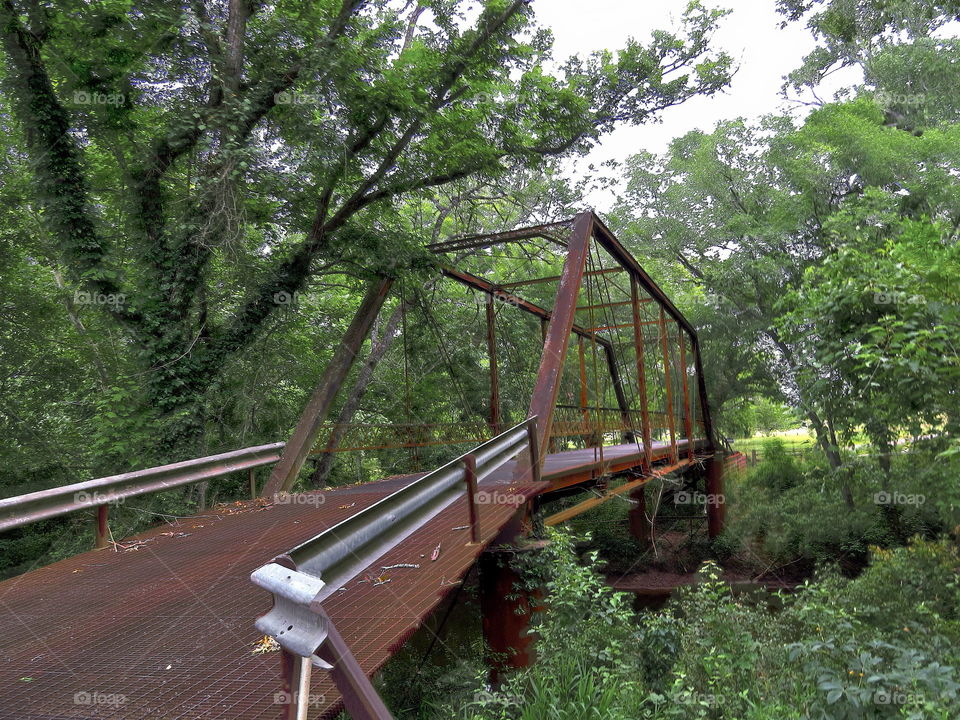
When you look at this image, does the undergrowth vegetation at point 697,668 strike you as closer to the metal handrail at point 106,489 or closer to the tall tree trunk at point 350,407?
the metal handrail at point 106,489

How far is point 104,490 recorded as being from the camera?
532cm

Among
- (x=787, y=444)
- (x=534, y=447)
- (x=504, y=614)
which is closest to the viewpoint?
(x=504, y=614)

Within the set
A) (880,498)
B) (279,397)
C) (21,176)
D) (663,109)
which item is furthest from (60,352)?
(880,498)

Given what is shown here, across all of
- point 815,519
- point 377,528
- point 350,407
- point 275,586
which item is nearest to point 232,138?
point 350,407

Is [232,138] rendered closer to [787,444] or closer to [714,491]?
[714,491]

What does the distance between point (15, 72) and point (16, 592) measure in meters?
8.82

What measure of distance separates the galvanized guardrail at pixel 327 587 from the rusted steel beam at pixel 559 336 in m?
2.74

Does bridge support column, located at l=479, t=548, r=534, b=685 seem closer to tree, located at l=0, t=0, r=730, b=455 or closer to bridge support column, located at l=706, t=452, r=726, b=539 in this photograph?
tree, located at l=0, t=0, r=730, b=455

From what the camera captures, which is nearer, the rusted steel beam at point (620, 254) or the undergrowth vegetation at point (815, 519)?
the rusted steel beam at point (620, 254)

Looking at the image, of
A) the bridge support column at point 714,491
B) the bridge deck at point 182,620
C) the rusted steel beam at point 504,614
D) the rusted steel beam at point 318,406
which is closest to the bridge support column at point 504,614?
the rusted steel beam at point 504,614

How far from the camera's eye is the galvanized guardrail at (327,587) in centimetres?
196

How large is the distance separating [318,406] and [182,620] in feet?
15.7

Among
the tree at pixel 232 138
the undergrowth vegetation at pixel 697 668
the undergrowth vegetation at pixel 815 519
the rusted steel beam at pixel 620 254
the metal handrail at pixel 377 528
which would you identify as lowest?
the undergrowth vegetation at pixel 815 519

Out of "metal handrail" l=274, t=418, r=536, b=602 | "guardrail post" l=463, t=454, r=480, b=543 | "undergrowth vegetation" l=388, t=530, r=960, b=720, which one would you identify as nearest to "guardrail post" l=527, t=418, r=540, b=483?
"undergrowth vegetation" l=388, t=530, r=960, b=720
